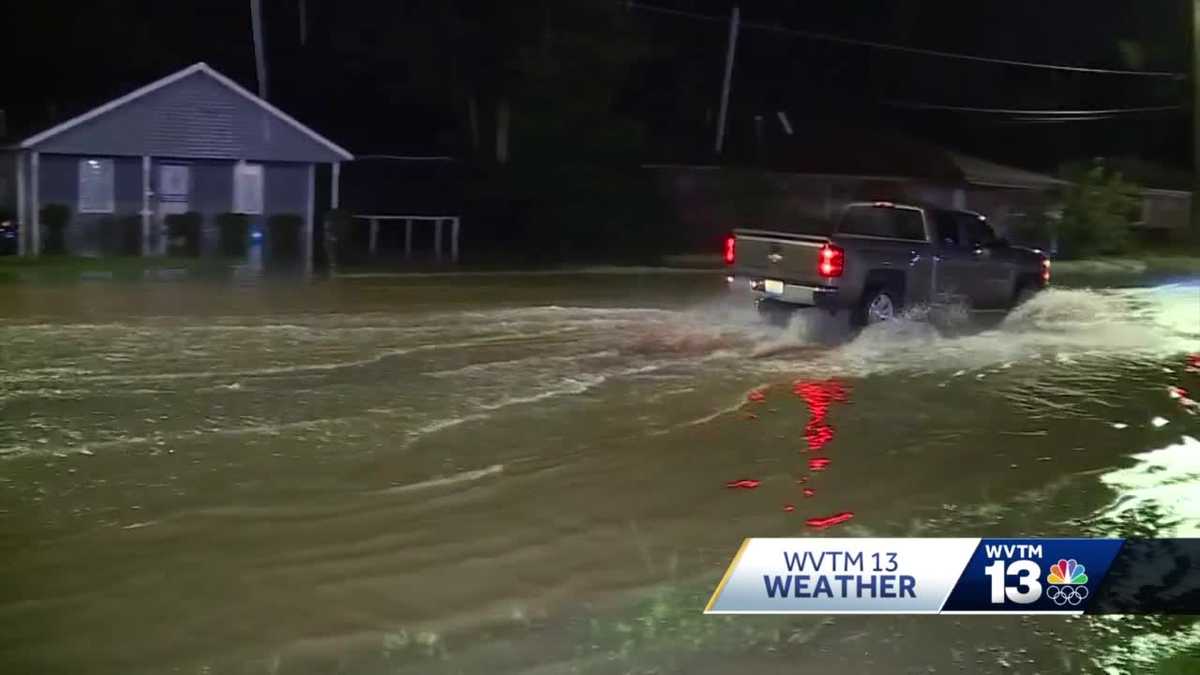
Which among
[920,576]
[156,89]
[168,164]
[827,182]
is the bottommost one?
[920,576]

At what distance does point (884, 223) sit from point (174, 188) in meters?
19.0

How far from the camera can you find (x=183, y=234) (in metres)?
29.8

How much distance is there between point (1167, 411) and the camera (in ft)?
43.2

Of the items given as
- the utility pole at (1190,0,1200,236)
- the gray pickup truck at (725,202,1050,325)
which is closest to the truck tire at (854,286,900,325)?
the gray pickup truck at (725,202,1050,325)

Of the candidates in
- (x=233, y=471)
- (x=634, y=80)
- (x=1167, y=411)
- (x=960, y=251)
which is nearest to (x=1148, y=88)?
(x=634, y=80)

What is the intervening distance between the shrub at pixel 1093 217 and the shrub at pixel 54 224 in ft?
89.7

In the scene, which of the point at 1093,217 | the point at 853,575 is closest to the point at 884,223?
the point at 853,575

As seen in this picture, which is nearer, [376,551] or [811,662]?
[811,662]

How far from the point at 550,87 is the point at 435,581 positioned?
31985 millimetres

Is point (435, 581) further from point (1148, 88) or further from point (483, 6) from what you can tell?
point (1148, 88)

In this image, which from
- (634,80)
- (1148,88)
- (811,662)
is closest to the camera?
(811,662)

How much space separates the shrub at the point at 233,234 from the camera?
29781 millimetres

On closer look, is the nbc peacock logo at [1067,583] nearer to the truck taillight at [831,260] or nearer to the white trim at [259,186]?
the truck taillight at [831,260]

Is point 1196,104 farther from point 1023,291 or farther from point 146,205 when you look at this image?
point 146,205
